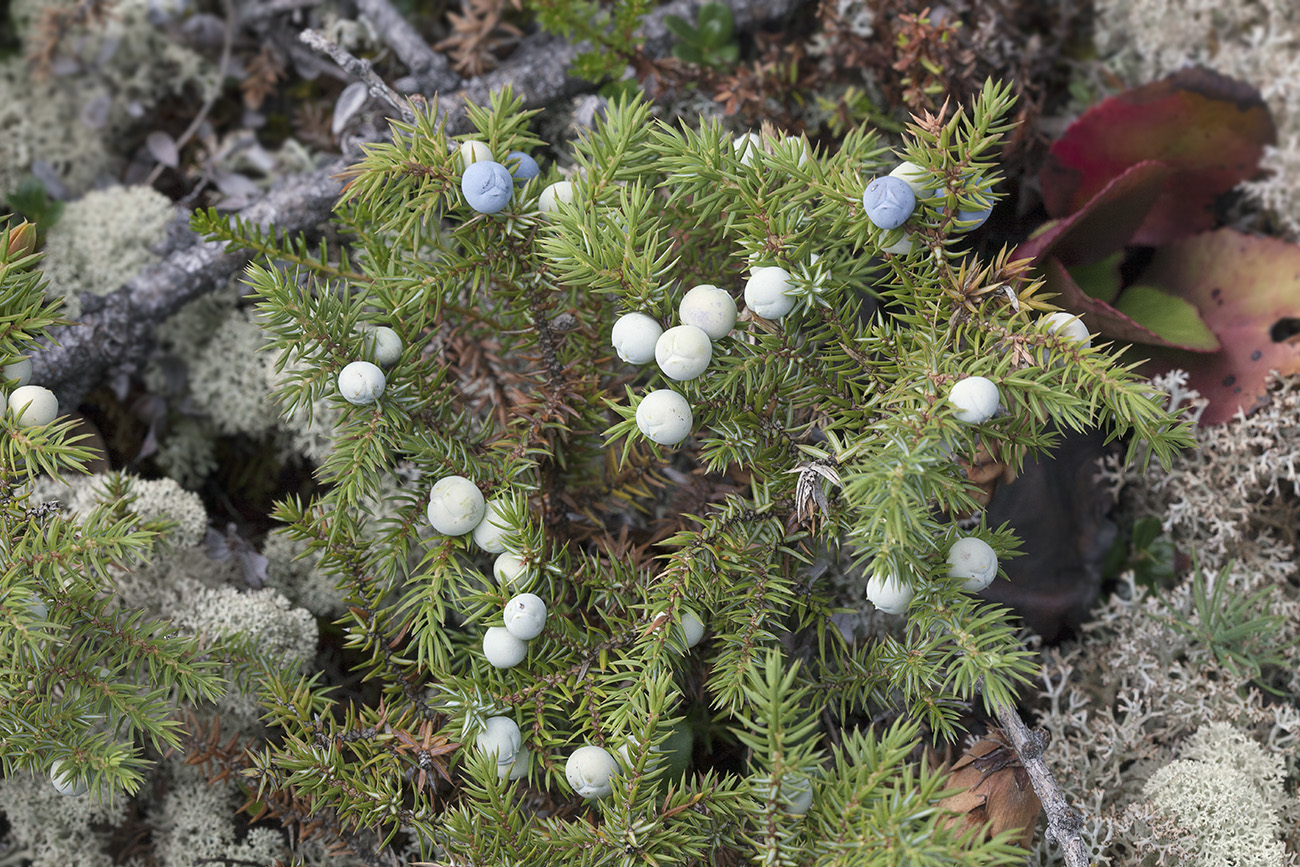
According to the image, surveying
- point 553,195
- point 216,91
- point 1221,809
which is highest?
point 553,195

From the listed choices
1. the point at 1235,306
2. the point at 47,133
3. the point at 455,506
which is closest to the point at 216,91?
the point at 47,133

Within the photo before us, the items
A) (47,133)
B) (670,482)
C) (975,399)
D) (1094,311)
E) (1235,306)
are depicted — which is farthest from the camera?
(47,133)

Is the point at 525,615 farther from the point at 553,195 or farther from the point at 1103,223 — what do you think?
the point at 1103,223

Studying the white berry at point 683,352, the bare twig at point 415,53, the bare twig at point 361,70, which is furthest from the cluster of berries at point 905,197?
the bare twig at point 415,53

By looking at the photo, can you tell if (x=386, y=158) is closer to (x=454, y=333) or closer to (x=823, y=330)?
(x=454, y=333)

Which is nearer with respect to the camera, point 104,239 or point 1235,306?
point 1235,306

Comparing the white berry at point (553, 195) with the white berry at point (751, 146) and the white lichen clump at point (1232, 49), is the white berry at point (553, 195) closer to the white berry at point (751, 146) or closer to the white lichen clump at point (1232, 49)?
the white berry at point (751, 146)
